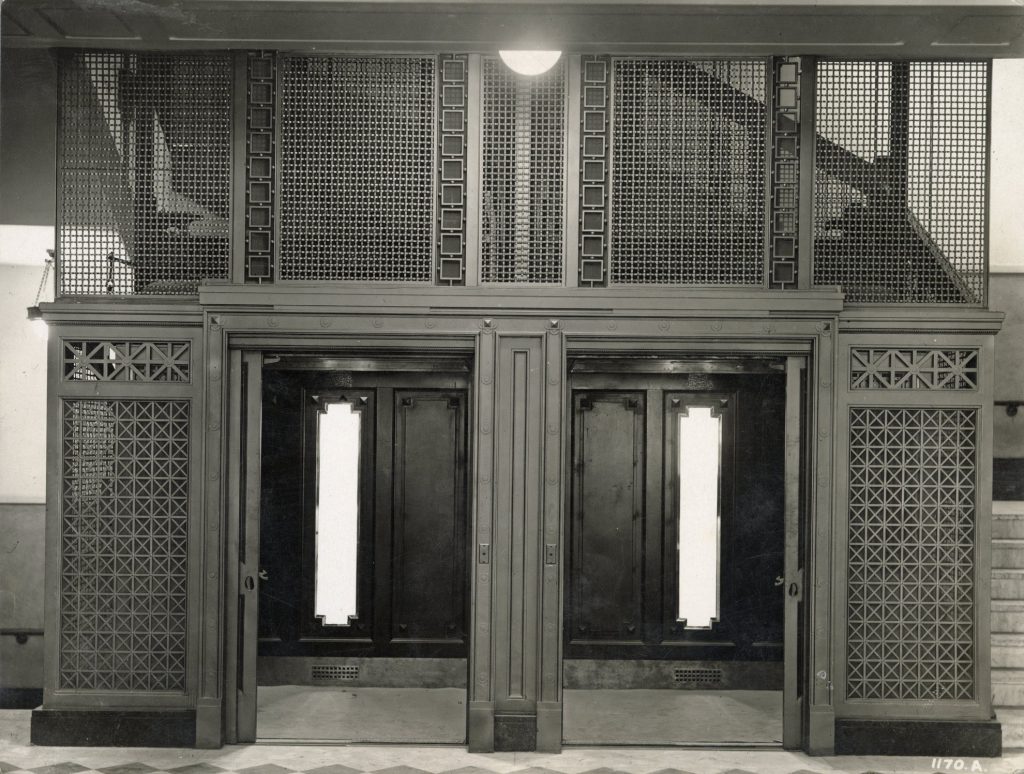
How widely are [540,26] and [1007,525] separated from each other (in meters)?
4.17

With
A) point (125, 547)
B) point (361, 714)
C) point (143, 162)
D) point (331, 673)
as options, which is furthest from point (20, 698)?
point (143, 162)

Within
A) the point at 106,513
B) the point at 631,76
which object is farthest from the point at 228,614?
the point at 631,76

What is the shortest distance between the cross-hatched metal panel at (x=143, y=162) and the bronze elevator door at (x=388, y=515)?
161cm

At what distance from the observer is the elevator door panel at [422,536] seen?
7309mm

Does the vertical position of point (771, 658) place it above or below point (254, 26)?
below

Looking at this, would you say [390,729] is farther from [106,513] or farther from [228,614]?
[106,513]

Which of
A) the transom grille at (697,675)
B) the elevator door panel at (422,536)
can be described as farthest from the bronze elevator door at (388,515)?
the transom grille at (697,675)

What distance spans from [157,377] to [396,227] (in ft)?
5.42

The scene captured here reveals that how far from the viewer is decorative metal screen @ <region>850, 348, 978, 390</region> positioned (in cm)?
584

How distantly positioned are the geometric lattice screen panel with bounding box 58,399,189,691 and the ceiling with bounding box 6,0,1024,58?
6.96 ft

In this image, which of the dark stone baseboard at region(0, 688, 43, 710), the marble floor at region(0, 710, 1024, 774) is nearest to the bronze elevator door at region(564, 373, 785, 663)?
the marble floor at region(0, 710, 1024, 774)

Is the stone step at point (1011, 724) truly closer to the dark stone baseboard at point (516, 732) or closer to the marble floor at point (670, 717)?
the marble floor at point (670, 717)

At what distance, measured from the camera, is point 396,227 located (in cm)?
587

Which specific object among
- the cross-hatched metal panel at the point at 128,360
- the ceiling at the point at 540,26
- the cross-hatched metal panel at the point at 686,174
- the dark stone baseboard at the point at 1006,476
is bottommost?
the dark stone baseboard at the point at 1006,476
